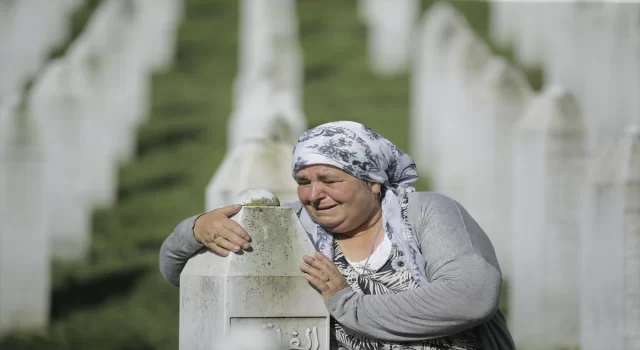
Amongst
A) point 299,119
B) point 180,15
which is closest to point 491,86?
point 299,119

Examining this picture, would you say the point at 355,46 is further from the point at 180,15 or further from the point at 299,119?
the point at 299,119

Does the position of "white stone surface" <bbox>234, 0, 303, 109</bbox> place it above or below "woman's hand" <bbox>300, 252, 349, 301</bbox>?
above

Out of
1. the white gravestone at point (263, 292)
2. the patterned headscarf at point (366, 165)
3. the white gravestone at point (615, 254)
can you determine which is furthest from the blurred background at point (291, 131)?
the white gravestone at point (263, 292)

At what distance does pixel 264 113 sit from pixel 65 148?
3.39 m

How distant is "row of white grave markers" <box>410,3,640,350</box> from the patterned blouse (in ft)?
11.4

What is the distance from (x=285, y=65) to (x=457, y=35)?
321 centimetres

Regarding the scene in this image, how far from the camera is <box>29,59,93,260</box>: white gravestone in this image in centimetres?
1320

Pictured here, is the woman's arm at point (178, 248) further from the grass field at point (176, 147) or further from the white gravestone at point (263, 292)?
the grass field at point (176, 147)

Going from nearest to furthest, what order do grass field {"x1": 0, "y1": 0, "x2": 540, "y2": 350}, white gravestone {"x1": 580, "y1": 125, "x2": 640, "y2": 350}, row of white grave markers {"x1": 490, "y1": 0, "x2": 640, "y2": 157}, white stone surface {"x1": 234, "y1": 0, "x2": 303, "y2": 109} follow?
white gravestone {"x1": 580, "y1": 125, "x2": 640, "y2": 350} < grass field {"x1": 0, "y1": 0, "x2": 540, "y2": 350} < row of white grave markers {"x1": 490, "y1": 0, "x2": 640, "y2": 157} < white stone surface {"x1": 234, "y1": 0, "x2": 303, "y2": 109}

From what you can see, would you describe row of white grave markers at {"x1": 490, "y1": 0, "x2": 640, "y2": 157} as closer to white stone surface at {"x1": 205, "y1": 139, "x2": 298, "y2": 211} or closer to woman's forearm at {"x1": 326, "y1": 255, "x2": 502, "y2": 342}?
white stone surface at {"x1": 205, "y1": 139, "x2": 298, "y2": 211}

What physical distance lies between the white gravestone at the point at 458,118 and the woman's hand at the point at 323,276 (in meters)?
8.79

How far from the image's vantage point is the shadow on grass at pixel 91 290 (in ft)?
36.9

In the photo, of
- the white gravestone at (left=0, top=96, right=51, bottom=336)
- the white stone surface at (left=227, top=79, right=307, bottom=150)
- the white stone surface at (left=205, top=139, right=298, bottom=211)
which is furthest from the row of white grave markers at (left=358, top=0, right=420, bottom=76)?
the white stone surface at (left=205, top=139, right=298, bottom=211)

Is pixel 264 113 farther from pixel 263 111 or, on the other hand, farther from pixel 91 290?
pixel 91 290
